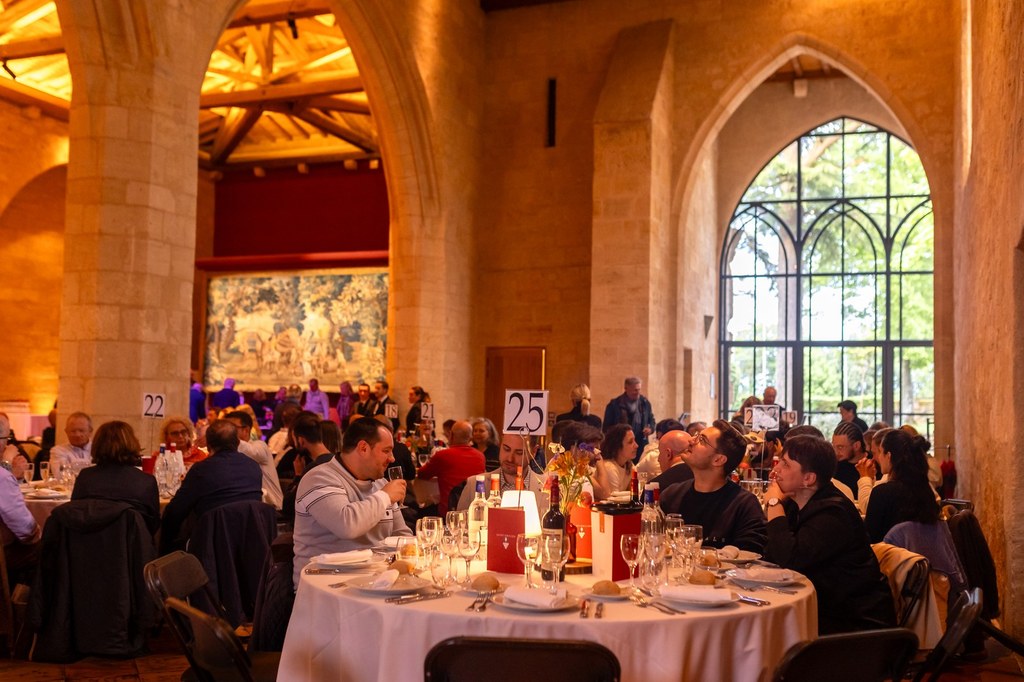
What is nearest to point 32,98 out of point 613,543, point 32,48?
point 32,48

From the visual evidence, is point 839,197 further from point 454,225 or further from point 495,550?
point 495,550

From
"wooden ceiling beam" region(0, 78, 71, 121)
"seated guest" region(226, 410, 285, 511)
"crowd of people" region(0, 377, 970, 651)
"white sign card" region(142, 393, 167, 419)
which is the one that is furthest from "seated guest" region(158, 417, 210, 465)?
"wooden ceiling beam" region(0, 78, 71, 121)

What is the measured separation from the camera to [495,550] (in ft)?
11.1

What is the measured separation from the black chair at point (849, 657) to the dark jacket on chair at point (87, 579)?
11.5 feet

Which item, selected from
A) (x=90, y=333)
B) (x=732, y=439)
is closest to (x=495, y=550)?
(x=732, y=439)

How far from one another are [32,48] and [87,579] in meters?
11.6

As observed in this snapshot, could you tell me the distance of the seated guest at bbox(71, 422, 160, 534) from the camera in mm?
4934

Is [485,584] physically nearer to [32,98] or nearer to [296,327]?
[296,327]

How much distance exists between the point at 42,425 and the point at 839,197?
1493 centimetres

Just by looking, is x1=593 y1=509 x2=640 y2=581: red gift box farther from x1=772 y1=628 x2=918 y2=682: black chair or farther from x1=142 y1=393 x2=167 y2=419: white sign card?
x1=142 y1=393 x2=167 y2=419: white sign card

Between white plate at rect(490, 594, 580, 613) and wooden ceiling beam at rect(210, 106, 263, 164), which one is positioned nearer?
white plate at rect(490, 594, 580, 613)

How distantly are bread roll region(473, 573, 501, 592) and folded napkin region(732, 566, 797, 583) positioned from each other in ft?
2.68

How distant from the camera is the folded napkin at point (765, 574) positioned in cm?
324

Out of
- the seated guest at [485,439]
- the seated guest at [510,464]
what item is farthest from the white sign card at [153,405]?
the seated guest at [510,464]
